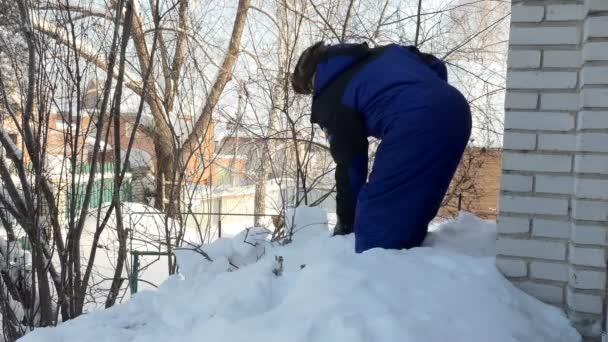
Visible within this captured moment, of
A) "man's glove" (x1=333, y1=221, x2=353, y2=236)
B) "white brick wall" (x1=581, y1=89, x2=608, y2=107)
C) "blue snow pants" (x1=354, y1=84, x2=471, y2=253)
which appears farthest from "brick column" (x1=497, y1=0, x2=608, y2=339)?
"man's glove" (x1=333, y1=221, x2=353, y2=236)

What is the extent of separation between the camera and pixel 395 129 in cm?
254

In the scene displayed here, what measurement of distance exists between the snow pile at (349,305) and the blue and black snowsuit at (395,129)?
17cm

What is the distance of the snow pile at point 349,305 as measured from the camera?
183cm

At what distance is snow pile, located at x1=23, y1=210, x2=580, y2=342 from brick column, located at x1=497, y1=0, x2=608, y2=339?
0.38 ft

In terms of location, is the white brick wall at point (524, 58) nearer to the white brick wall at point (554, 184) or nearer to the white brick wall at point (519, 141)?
the white brick wall at point (519, 141)

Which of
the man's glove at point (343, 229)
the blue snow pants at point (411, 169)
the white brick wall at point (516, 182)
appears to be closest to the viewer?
the white brick wall at point (516, 182)

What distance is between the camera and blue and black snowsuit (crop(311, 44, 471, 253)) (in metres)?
2.53

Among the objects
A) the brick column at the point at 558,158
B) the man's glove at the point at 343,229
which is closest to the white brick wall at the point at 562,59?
the brick column at the point at 558,158

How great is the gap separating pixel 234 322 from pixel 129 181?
6.46 m

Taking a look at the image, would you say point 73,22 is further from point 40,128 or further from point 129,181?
point 129,181

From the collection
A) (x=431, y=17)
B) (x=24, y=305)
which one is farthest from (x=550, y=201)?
(x=431, y=17)

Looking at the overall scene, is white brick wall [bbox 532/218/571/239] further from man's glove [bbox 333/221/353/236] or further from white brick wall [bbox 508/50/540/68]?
man's glove [bbox 333/221/353/236]

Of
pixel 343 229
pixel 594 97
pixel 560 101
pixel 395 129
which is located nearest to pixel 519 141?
pixel 560 101

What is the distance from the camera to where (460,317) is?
1.92 m
